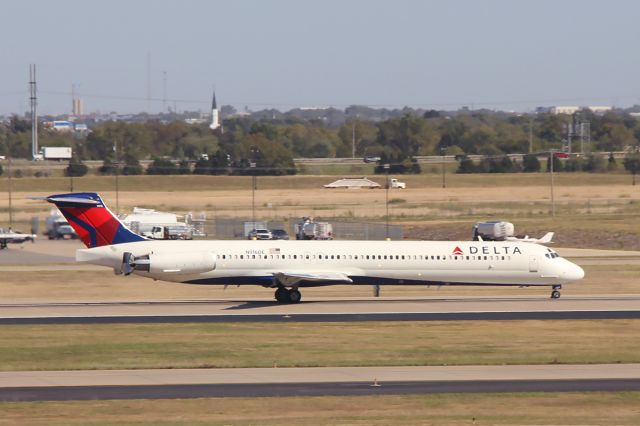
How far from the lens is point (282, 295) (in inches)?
1986

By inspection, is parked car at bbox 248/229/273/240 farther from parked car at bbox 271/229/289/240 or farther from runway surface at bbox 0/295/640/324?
runway surface at bbox 0/295/640/324

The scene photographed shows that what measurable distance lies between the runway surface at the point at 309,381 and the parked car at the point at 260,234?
5592 centimetres

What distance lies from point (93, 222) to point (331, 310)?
37.1 feet

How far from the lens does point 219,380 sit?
103 ft

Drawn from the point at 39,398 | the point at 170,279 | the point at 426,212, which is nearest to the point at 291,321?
the point at 170,279

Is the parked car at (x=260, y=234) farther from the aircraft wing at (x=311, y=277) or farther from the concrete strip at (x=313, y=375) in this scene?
the concrete strip at (x=313, y=375)

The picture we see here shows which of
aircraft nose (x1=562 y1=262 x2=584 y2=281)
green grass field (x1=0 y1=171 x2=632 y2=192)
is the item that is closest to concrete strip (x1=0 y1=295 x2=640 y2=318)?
aircraft nose (x1=562 y1=262 x2=584 y2=281)

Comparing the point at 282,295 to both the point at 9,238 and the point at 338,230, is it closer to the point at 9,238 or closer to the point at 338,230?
the point at 338,230

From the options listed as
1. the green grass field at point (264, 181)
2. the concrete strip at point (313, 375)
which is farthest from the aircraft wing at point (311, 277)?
the green grass field at point (264, 181)

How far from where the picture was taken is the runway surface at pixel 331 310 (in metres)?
44.6

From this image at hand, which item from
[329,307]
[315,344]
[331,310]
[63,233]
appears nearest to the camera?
[315,344]

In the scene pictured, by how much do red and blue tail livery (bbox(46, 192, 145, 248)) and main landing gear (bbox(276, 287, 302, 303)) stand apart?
6.77 meters

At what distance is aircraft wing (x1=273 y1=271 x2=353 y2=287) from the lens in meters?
49.4

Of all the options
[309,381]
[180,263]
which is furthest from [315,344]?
[180,263]
